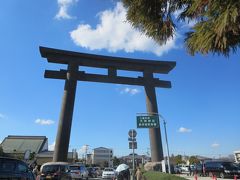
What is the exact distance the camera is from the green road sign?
105 feet

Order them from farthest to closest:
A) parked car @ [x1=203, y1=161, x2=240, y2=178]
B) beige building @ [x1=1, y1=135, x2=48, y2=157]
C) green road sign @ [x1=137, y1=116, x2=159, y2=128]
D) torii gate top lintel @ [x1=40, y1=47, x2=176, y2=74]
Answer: beige building @ [x1=1, y1=135, x2=48, y2=157]
torii gate top lintel @ [x1=40, y1=47, x2=176, y2=74]
parked car @ [x1=203, y1=161, x2=240, y2=178]
green road sign @ [x1=137, y1=116, x2=159, y2=128]

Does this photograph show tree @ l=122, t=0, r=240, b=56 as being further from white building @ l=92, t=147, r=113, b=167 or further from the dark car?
white building @ l=92, t=147, r=113, b=167

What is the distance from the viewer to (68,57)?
3928 cm

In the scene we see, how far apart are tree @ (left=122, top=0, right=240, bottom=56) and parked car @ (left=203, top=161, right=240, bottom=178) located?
1160 inches

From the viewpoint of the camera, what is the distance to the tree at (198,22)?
212 inches

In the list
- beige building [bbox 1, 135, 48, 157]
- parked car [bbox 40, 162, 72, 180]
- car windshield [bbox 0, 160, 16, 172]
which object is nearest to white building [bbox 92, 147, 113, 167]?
beige building [bbox 1, 135, 48, 157]

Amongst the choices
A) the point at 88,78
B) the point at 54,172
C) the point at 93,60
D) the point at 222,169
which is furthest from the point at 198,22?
the point at 93,60

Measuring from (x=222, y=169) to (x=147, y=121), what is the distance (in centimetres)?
996

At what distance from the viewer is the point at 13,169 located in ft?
44.5

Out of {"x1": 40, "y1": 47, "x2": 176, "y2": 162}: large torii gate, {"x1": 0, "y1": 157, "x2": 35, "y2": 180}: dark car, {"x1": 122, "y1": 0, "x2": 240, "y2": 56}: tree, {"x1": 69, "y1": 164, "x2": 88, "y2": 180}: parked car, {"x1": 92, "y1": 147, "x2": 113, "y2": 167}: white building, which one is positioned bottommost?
{"x1": 0, "y1": 157, "x2": 35, "y2": 180}: dark car

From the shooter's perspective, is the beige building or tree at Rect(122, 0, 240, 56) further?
the beige building

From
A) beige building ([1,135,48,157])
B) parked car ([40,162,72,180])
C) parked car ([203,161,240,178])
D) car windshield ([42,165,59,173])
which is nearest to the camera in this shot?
parked car ([40,162,72,180])

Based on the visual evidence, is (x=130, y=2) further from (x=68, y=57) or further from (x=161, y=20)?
(x=68, y=57)

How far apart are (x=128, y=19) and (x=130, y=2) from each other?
0.42 m
